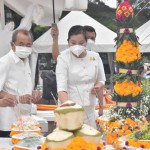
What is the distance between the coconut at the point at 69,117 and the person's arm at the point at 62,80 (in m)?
1.24

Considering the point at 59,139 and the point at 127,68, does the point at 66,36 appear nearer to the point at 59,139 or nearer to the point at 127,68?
the point at 127,68

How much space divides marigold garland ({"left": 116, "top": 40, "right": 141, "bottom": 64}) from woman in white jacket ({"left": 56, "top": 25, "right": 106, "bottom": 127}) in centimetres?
60

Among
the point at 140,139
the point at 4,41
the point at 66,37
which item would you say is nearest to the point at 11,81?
the point at 140,139

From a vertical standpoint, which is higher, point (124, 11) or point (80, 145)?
point (124, 11)

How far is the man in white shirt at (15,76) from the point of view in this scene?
3092mm

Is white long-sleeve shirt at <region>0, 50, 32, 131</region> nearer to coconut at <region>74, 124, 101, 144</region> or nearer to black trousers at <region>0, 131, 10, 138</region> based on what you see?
black trousers at <region>0, 131, 10, 138</region>

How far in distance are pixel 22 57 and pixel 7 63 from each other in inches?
5.7

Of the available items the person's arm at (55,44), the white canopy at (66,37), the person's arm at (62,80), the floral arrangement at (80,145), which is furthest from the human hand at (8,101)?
the white canopy at (66,37)

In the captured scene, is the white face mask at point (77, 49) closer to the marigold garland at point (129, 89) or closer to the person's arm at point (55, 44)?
the marigold garland at point (129, 89)

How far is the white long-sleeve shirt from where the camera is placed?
10.2 feet

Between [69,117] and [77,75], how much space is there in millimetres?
1432

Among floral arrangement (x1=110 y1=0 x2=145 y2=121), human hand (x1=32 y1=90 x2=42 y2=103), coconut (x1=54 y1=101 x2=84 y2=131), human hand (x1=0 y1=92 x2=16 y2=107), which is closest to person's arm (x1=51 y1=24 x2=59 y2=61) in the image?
human hand (x1=32 y1=90 x2=42 y2=103)

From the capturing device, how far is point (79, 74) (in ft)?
11.1

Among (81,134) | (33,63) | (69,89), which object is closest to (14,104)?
(69,89)
